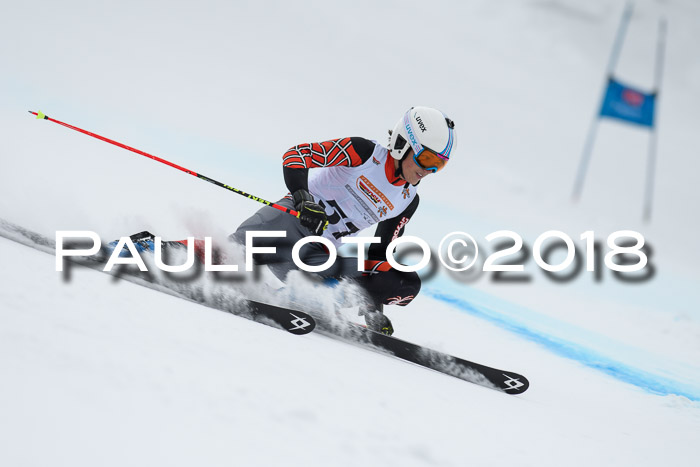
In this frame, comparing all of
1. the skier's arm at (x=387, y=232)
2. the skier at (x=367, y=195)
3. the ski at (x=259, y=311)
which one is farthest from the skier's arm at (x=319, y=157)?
the ski at (x=259, y=311)

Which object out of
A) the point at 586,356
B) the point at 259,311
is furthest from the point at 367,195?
the point at 586,356

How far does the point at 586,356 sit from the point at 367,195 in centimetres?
288

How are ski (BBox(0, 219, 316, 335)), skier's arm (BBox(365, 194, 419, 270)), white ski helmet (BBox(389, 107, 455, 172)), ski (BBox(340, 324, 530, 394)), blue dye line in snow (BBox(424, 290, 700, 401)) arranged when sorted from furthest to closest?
blue dye line in snow (BBox(424, 290, 700, 401)) → skier's arm (BBox(365, 194, 419, 270)) → white ski helmet (BBox(389, 107, 455, 172)) → ski (BBox(340, 324, 530, 394)) → ski (BBox(0, 219, 316, 335))

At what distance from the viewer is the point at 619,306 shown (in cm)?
807

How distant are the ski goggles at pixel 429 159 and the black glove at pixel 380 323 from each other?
1033 mm

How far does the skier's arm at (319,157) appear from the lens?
3.30 metres

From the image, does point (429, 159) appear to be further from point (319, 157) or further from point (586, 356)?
point (586, 356)

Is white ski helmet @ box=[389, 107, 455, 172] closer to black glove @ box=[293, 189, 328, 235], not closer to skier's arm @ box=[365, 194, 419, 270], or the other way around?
skier's arm @ box=[365, 194, 419, 270]

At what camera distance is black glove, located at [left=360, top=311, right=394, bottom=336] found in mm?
3646

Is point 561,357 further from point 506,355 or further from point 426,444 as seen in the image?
point 426,444

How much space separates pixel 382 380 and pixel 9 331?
1423 millimetres

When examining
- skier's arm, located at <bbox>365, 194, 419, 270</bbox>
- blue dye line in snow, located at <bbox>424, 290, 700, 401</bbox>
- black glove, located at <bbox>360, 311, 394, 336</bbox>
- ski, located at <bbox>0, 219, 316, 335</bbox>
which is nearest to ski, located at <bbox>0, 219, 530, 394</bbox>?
ski, located at <bbox>0, 219, 316, 335</bbox>

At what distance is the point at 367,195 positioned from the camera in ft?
11.6

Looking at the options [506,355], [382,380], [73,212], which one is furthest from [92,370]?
[506,355]
